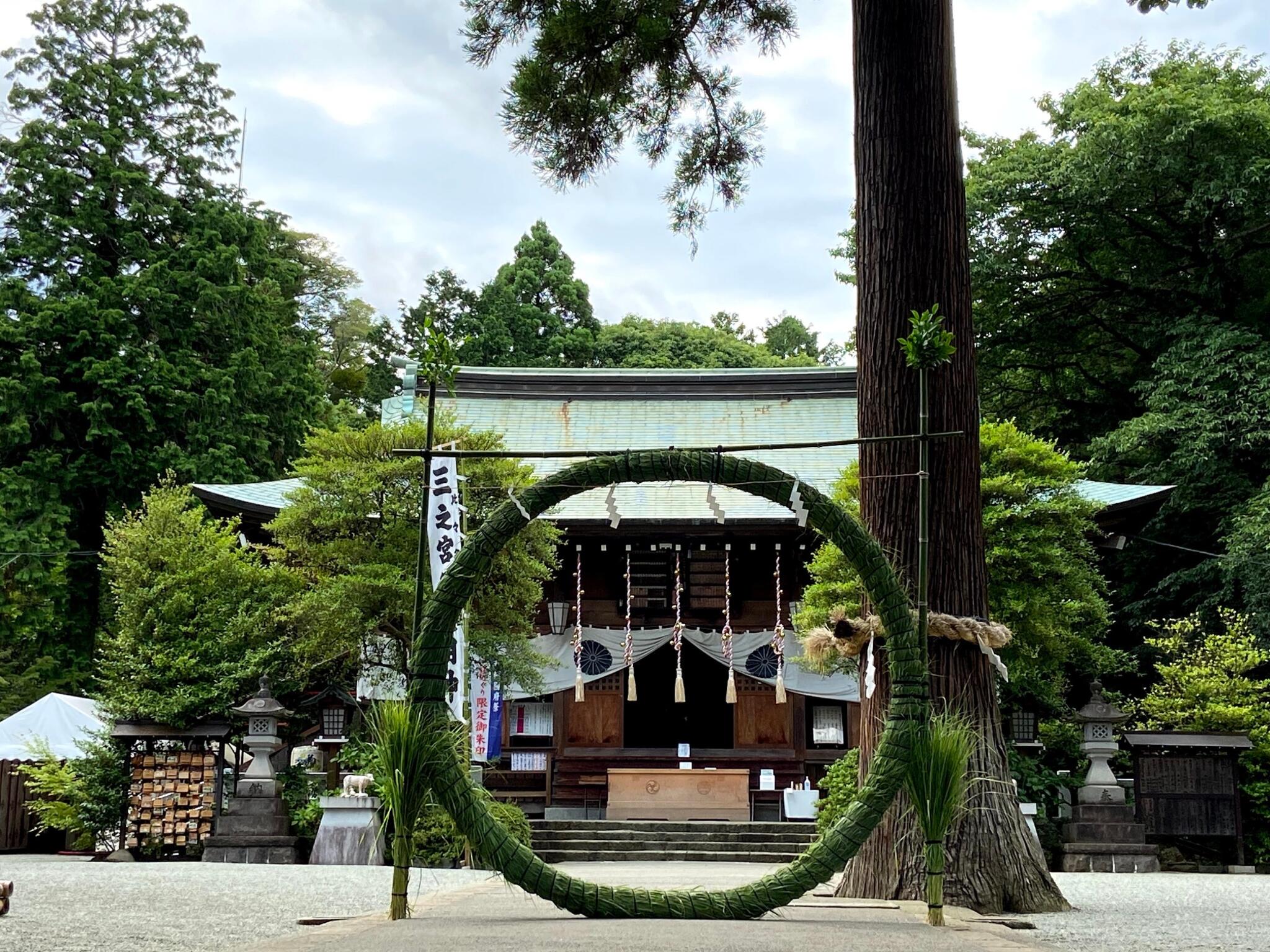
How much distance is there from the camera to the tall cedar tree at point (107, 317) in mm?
17422

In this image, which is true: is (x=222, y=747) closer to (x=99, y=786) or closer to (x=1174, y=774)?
(x=99, y=786)

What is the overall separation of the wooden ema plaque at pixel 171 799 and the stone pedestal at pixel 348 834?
1654 millimetres

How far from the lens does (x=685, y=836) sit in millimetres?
12758

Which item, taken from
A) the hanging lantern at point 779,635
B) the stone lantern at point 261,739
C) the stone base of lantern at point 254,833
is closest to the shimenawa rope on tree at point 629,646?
the hanging lantern at point 779,635

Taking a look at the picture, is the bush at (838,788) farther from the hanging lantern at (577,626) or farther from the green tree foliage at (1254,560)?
the green tree foliage at (1254,560)

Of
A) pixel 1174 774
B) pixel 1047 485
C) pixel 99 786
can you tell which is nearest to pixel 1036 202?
pixel 1047 485

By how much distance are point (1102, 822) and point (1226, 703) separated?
2.14 m

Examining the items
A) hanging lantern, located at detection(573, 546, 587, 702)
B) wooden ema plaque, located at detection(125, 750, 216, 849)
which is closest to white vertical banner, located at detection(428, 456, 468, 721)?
hanging lantern, located at detection(573, 546, 587, 702)

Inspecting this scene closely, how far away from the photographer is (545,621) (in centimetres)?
1506

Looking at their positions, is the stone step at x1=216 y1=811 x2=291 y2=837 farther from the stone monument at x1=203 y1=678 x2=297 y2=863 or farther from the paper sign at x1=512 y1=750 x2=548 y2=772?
the paper sign at x1=512 y1=750 x2=548 y2=772

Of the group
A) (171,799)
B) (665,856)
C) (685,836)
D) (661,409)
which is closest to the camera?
(171,799)

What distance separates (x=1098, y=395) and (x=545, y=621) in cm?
1031

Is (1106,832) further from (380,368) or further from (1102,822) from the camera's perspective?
(380,368)

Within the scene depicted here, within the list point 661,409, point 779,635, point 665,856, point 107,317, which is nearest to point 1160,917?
point 665,856
